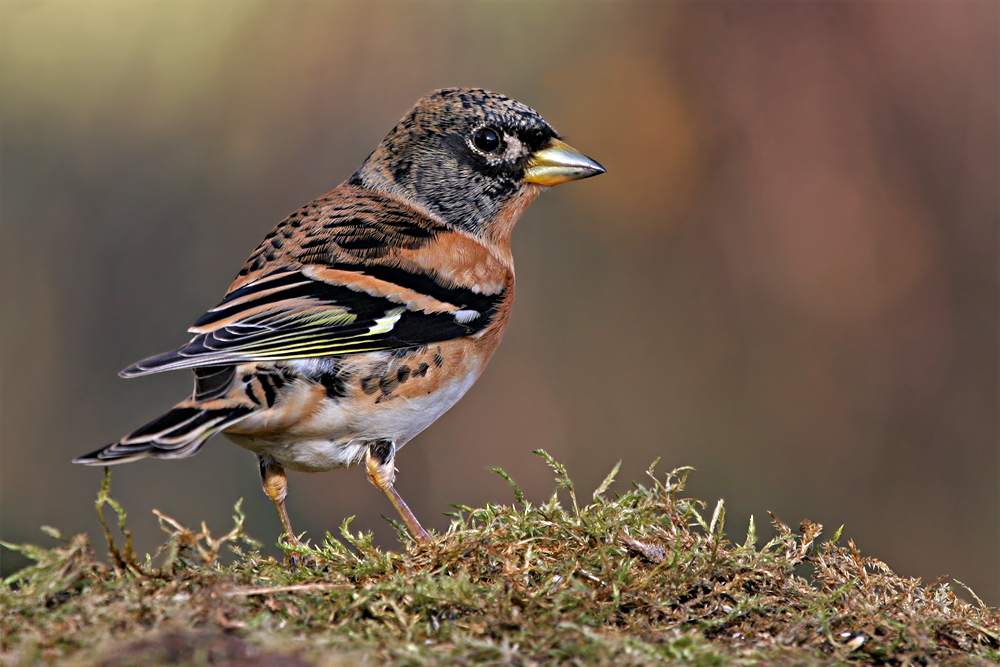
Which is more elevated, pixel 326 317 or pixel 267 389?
pixel 326 317

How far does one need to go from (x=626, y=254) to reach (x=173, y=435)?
500cm

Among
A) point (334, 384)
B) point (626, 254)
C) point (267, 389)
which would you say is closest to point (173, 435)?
point (267, 389)

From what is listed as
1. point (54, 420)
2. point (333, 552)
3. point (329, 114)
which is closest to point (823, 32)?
point (329, 114)

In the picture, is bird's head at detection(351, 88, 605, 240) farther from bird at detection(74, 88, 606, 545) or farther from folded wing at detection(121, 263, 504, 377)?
folded wing at detection(121, 263, 504, 377)

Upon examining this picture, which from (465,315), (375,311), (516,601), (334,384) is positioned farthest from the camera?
(465,315)

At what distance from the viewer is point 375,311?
328cm

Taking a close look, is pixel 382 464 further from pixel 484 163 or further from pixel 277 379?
pixel 484 163

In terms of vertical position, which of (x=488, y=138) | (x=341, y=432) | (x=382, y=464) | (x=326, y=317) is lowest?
(x=382, y=464)

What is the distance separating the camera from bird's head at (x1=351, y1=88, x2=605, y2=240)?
4059 mm

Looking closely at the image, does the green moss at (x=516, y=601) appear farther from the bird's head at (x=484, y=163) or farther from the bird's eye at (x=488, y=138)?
the bird's eye at (x=488, y=138)

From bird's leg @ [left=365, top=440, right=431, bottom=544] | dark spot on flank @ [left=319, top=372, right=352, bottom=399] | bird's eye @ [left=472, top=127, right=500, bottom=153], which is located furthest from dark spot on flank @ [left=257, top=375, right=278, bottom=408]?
bird's eye @ [left=472, top=127, right=500, bottom=153]

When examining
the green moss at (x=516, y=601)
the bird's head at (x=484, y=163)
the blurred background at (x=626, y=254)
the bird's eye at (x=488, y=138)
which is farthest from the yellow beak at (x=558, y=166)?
the blurred background at (x=626, y=254)

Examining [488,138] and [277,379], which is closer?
[277,379]

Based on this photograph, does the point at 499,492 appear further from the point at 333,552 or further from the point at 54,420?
the point at 333,552
